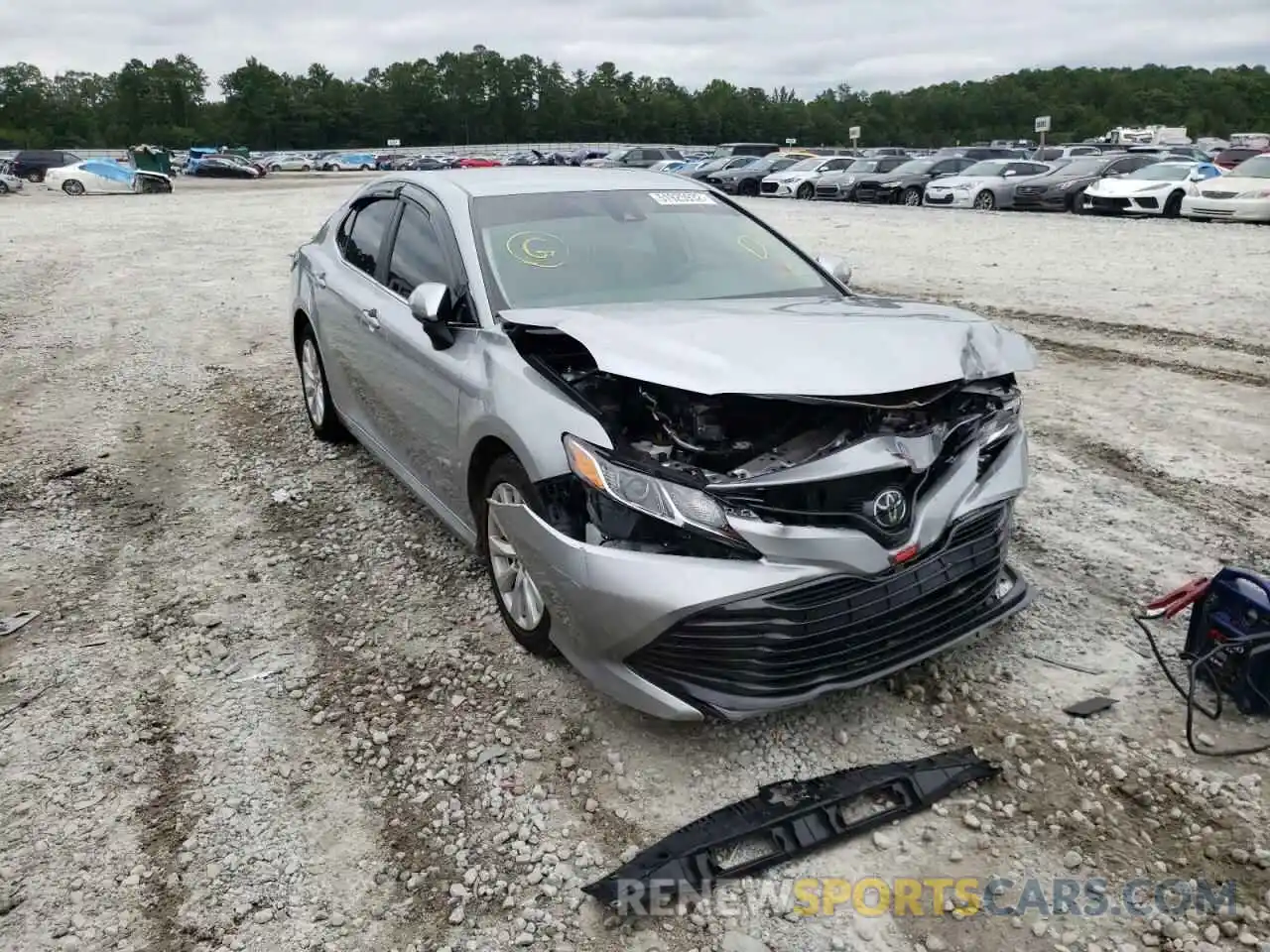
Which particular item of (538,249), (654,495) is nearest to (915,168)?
(538,249)

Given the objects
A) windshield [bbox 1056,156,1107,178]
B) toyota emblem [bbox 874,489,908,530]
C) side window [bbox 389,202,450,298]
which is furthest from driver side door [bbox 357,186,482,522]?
windshield [bbox 1056,156,1107,178]

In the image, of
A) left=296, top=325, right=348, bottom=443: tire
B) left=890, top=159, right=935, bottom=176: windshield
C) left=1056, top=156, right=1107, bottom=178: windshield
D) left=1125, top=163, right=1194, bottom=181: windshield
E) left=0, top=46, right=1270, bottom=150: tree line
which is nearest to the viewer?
left=296, top=325, right=348, bottom=443: tire

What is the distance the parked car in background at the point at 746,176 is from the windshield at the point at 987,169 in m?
8.22

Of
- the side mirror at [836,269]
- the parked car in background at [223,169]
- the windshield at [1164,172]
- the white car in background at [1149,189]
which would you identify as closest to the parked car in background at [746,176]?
the white car in background at [1149,189]

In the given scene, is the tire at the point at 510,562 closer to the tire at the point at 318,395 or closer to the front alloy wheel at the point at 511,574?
the front alloy wheel at the point at 511,574

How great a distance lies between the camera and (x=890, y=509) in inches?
119

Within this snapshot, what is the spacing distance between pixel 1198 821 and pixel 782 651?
126 centimetres

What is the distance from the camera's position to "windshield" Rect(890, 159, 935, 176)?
2814 cm

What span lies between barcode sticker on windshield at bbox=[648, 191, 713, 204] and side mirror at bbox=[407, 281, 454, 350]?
1.33m

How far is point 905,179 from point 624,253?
2573cm

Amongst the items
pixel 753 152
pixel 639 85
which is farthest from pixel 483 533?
pixel 639 85

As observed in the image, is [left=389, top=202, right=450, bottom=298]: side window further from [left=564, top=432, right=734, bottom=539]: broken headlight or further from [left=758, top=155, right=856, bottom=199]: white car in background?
[left=758, top=155, right=856, bottom=199]: white car in background

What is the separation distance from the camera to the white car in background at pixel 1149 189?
2005 centimetres

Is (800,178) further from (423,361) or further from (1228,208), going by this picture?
(423,361)
